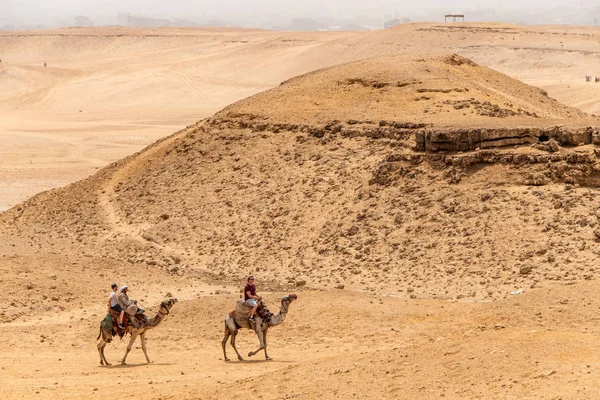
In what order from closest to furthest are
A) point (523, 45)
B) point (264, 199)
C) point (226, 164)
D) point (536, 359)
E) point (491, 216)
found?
point (536, 359)
point (491, 216)
point (264, 199)
point (226, 164)
point (523, 45)

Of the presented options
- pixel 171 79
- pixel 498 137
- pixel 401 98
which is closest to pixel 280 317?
pixel 498 137

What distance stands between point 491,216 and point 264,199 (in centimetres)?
613

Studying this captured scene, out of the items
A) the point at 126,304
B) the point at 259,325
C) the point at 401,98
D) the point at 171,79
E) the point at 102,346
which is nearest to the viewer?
the point at 259,325

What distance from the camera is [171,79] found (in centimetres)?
8625

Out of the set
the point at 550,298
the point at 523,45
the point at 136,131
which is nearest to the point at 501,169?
the point at 550,298

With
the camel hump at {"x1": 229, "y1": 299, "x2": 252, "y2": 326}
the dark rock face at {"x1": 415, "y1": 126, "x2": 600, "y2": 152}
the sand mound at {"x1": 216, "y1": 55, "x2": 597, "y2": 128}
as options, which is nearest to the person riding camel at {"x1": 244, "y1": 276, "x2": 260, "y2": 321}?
the camel hump at {"x1": 229, "y1": 299, "x2": 252, "y2": 326}

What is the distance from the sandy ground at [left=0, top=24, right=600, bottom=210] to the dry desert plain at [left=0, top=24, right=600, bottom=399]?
46.1 feet

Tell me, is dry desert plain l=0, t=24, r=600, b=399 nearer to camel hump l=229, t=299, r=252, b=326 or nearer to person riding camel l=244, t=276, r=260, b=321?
camel hump l=229, t=299, r=252, b=326

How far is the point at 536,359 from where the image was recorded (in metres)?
12.2

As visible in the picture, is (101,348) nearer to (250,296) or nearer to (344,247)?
(250,296)

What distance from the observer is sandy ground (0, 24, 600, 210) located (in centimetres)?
5320

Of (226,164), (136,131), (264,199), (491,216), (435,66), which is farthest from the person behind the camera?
(136,131)

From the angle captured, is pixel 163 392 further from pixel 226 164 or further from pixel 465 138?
pixel 226 164

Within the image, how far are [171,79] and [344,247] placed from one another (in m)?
65.6
